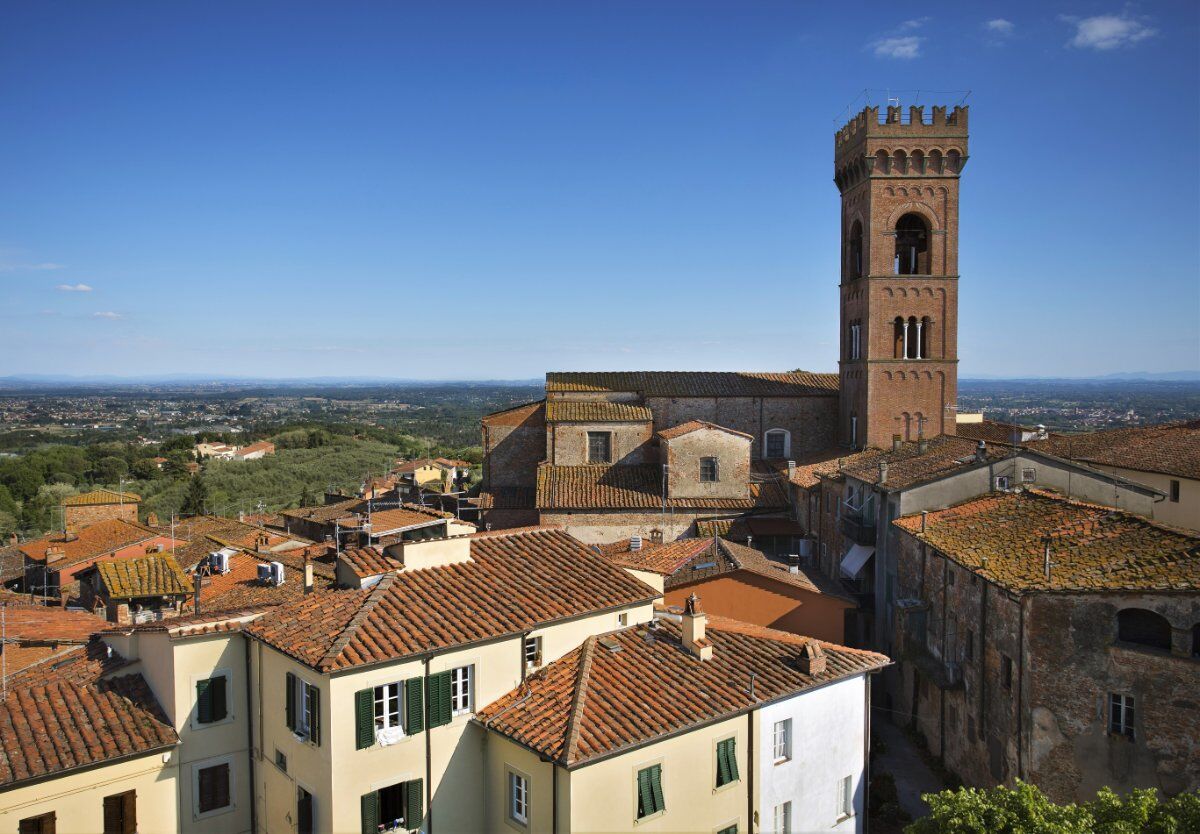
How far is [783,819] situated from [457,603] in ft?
23.8

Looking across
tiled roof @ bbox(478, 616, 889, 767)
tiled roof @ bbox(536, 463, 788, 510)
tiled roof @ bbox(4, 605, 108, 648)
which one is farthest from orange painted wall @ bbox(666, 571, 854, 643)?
tiled roof @ bbox(4, 605, 108, 648)

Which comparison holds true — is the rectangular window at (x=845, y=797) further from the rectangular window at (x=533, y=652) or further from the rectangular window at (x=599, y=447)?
the rectangular window at (x=599, y=447)

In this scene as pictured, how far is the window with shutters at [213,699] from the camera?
15422mm

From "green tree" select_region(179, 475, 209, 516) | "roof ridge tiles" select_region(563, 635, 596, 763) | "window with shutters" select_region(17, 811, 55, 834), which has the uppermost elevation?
"roof ridge tiles" select_region(563, 635, 596, 763)

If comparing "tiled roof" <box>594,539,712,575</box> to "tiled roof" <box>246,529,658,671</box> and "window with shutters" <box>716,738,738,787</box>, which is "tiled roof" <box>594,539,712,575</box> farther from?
"window with shutters" <box>716,738,738,787</box>

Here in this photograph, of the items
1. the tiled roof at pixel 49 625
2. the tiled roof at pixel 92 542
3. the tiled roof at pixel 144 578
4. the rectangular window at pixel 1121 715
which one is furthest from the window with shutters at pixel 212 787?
the tiled roof at pixel 92 542

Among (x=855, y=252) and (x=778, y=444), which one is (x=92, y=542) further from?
(x=855, y=252)

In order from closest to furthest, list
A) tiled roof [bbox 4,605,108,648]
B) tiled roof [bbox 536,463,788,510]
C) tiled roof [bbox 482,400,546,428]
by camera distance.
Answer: tiled roof [bbox 4,605,108,648], tiled roof [bbox 536,463,788,510], tiled roof [bbox 482,400,546,428]

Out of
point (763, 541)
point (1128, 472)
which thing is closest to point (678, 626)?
point (763, 541)

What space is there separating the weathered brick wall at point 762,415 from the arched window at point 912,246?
6900 mm

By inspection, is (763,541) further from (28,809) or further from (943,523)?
(28,809)

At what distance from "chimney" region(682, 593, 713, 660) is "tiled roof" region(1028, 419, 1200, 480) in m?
19.0

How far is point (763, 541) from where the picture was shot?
112 feet

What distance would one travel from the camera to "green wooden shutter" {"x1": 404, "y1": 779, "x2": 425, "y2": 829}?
14031 millimetres
